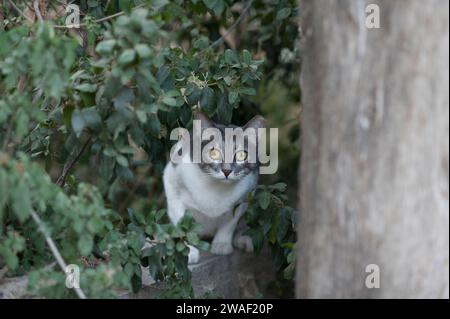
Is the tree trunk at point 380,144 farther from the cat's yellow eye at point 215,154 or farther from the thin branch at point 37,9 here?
the thin branch at point 37,9

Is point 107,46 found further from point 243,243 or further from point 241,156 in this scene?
point 243,243

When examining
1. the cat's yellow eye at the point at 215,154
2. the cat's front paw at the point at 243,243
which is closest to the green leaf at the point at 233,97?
the cat's yellow eye at the point at 215,154

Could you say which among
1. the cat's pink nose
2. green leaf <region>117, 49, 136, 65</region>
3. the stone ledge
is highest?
green leaf <region>117, 49, 136, 65</region>

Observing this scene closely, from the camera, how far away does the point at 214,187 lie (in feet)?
12.3

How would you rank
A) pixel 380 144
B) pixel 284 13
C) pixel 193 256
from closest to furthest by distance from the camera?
pixel 380 144, pixel 193 256, pixel 284 13

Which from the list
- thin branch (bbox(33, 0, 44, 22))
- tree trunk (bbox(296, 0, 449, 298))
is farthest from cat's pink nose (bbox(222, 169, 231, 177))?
tree trunk (bbox(296, 0, 449, 298))

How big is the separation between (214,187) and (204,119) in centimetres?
39

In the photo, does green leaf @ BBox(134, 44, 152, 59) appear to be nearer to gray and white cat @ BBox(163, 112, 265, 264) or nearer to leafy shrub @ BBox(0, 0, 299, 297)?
leafy shrub @ BBox(0, 0, 299, 297)

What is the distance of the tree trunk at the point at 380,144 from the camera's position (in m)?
2.03

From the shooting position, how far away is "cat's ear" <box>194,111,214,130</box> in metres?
3.55

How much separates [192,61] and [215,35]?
1472 mm

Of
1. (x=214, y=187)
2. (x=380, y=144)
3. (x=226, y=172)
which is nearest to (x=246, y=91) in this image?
(x=226, y=172)

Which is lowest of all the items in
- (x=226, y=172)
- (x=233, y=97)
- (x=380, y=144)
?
(x=226, y=172)

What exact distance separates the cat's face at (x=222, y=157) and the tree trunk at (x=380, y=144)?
139 cm
